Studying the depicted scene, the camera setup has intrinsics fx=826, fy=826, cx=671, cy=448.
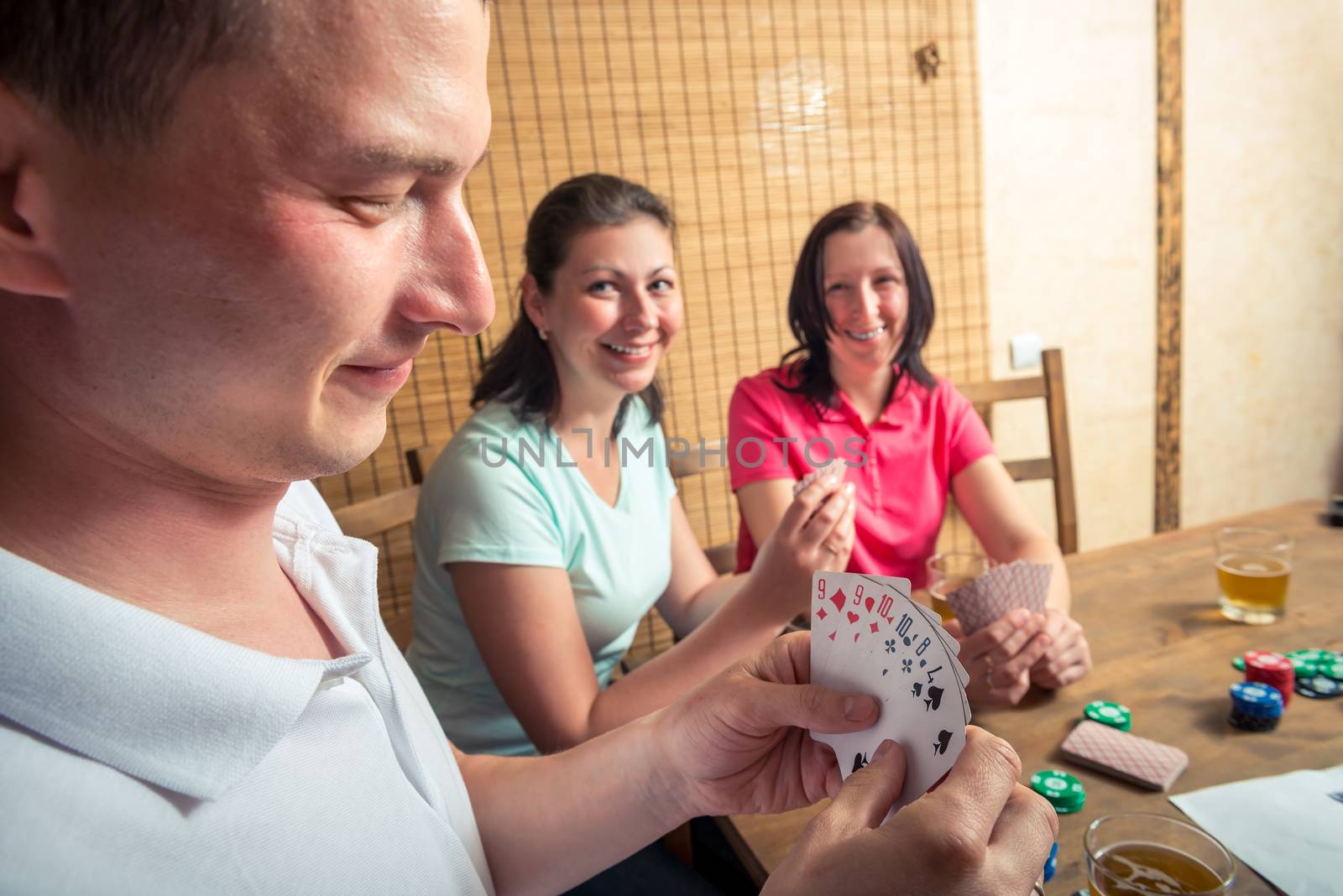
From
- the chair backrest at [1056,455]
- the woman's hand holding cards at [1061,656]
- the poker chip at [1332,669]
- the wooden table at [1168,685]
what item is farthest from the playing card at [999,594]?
the chair backrest at [1056,455]

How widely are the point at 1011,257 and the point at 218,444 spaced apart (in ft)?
10.5

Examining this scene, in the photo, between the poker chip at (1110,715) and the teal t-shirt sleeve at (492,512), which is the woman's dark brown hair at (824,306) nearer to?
the teal t-shirt sleeve at (492,512)

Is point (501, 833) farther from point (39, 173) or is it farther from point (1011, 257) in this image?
point (1011, 257)

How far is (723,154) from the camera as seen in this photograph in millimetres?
2824

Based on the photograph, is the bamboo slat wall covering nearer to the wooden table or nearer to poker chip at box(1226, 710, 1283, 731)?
the wooden table

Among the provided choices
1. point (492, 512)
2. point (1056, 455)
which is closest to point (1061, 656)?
point (492, 512)

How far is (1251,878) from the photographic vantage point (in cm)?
86

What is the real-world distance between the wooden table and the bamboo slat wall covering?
56.3 inches

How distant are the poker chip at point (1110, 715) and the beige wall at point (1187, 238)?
2286mm

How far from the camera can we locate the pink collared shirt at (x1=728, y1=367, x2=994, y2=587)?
2.11 metres

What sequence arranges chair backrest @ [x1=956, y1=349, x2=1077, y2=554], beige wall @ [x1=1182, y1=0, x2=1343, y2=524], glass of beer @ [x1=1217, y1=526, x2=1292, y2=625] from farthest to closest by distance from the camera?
beige wall @ [x1=1182, y1=0, x2=1343, y2=524]
chair backrest @ [x1=956, y1=349, x2=1077, y2=554]
glass of beer @ [x1=1217, y1=526, x2=1292, y2=625]

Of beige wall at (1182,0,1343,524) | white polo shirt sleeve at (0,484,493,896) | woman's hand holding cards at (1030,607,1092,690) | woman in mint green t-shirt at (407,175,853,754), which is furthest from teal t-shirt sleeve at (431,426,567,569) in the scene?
beige wall at (1182,0,1343,524)

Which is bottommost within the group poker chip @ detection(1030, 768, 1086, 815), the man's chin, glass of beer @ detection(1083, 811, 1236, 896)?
poker chip @ detection(1030, 768, 1086, 815)

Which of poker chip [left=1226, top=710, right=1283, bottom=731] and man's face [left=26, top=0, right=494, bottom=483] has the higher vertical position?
man's face [left=26, top=0, right=494, bottom=483]
